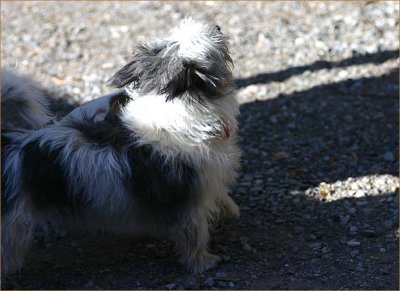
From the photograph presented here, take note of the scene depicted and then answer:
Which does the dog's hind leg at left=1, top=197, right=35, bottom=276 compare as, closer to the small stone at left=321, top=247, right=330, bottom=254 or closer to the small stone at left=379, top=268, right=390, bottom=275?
the small stone at left=321, top=247, right=330, bottom=254

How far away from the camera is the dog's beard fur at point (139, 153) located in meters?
3.64

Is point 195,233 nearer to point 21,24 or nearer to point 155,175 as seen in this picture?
point 155,175

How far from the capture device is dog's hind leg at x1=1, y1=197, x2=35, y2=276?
3.76 m

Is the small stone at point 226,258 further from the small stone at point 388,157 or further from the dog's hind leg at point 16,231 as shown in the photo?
the small stone at point 388,157

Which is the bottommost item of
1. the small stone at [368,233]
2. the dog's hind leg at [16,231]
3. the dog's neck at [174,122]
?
the small stone at [368,233]

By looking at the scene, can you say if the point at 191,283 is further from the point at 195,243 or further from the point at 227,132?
the point at 227,132

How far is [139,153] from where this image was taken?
3.74 m

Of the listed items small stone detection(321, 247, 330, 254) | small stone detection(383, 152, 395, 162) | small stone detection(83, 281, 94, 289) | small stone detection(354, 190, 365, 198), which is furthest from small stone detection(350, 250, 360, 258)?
small stone detection(83, 281, 94, 289)

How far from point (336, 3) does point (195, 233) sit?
420cm

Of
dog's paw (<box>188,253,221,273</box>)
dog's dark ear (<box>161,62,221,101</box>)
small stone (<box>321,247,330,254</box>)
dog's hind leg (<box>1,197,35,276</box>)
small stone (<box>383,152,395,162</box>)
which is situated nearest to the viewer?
dog's dark ear (<box>161,62,221,101</box>)

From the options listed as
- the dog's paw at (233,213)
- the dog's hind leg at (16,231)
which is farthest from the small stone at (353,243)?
the dog's hind leg at (16,231)

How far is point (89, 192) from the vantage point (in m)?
3.75

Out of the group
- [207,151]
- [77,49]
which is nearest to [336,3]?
[77,49]

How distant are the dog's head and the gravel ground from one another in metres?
1.10
